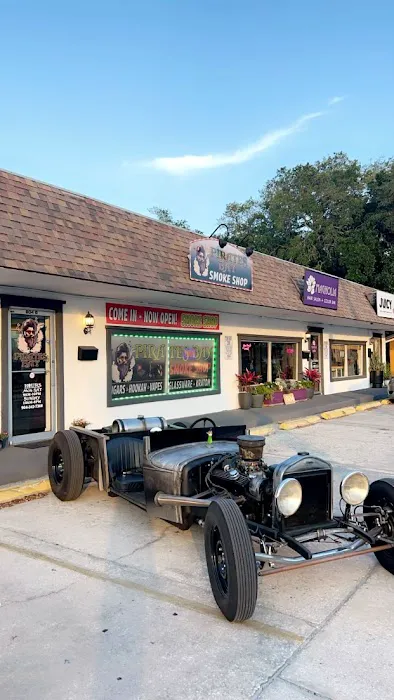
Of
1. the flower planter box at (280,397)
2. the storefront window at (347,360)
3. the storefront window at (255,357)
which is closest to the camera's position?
the storefront window at (255,357)

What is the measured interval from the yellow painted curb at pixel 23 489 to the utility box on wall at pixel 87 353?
9.13ft

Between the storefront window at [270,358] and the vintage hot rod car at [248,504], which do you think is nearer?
the vintage hot rod car at [248,504]

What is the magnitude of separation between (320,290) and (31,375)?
8709mm

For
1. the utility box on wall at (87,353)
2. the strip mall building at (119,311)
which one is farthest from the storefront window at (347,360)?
the utility box on wall at (87,353)

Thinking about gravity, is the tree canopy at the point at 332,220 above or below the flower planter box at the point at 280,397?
above

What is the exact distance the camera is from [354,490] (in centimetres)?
376

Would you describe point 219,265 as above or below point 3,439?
above

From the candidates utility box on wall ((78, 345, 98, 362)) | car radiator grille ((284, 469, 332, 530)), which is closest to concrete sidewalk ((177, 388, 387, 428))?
utility box on wall ((78, 345, 98, 362))

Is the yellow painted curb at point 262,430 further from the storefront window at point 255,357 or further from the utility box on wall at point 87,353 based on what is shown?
the utility box on wall at point 87,353

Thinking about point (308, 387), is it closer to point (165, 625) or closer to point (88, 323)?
point (88, 323)

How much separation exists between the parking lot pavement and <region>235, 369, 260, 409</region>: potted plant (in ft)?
26.9

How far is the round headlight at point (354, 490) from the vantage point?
12.3 ft

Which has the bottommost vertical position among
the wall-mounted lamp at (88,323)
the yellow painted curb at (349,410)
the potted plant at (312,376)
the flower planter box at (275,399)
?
the yellow painted curb at (349,410)

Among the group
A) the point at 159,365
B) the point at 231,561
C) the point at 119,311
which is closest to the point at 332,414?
the point at 159,365
